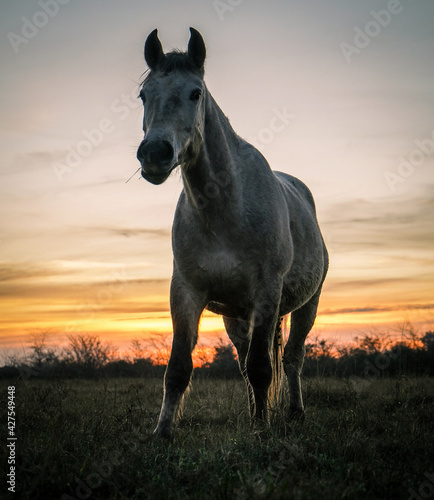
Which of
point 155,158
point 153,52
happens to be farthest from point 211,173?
point 153,52

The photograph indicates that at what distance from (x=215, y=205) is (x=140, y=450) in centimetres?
208

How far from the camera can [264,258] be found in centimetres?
409

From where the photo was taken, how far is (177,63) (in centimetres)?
398

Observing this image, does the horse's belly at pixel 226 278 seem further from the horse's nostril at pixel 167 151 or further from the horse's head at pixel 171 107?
the horse's nostril at pixel 167 151

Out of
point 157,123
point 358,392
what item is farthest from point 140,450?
point 358,392

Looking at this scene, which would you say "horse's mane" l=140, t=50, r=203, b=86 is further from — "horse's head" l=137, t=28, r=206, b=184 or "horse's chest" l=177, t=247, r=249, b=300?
"horse's chest" l=177, t=247, r=249, b=300

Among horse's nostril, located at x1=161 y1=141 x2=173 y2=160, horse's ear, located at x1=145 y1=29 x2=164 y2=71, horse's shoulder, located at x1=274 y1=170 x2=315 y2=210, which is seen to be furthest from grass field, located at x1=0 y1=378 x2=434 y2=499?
horse's shoulder, located at x1=274 y1=170 x2=315 y2=210

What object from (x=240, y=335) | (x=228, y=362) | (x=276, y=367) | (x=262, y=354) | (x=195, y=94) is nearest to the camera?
(x=195, y=94)

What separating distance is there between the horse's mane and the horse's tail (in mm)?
2974

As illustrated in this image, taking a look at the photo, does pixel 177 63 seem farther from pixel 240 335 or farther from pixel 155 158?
pixel 240 335

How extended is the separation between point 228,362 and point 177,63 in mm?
9129

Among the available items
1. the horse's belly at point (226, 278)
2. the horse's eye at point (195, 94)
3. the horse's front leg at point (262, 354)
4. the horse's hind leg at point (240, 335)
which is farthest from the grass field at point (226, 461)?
the horse's eye at point (195, 94)

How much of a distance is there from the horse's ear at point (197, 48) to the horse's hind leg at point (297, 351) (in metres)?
3.53

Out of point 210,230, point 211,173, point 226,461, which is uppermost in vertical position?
point 211,173
